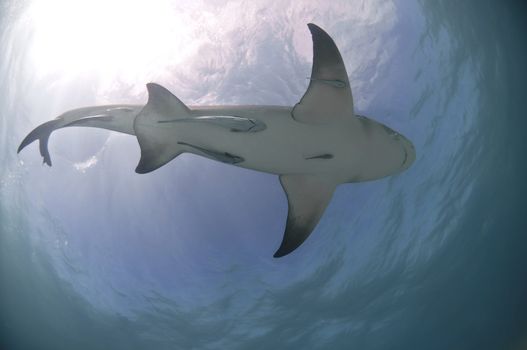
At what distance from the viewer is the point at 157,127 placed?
438cm

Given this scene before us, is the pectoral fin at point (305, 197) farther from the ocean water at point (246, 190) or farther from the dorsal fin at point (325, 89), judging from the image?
the ocean water at point (246, 190)

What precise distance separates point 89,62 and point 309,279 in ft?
50.1

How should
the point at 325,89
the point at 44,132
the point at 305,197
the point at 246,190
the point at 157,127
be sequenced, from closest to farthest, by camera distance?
1. the point at 325,89
2. the point at 157,127
3. the point at 305,197
4. the point at 44,132
5. the point at 246,190


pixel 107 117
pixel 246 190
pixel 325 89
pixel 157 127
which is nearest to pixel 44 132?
pixel 107 117

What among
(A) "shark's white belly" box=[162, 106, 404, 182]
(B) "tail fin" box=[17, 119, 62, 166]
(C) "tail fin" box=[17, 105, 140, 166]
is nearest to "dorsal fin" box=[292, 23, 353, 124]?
(A) "shark's white belly" box=[162, 106, 404, 182]

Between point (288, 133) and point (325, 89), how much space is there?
2.43 feet

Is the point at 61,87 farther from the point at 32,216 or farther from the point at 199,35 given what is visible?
the point at 32,216

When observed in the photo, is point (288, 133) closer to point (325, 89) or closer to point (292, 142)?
point (292, 142)

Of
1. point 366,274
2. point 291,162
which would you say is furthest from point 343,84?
point 366,274

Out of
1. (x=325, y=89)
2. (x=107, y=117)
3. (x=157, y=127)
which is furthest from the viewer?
(x=107, y=117)

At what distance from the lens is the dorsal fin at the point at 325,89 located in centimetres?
370

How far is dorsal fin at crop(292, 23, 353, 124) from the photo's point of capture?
12.1 ft

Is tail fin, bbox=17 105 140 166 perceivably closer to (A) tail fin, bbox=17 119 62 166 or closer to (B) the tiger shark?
(B) the tiger shark

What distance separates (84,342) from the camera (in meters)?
26.2
